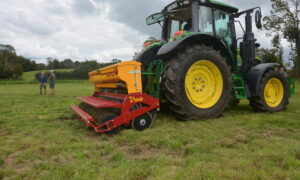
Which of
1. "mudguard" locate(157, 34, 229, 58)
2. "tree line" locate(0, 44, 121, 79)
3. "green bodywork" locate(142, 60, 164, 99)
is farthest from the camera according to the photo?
"tree line" locate(0, 44, 121, 79)

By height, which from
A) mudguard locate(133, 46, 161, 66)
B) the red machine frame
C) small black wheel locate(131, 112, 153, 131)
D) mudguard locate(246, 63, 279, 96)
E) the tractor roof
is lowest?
small black wheel locate(131, 112, 153, 131)

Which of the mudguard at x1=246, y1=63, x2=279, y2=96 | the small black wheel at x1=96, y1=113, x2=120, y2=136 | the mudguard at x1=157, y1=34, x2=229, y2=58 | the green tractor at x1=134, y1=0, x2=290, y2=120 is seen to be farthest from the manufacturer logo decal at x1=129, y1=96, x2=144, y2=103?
the mudguard at x1=246, y1=63, x2=279, y2=96

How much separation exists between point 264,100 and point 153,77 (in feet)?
9.20

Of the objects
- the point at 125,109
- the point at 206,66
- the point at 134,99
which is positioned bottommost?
the point at 125,109

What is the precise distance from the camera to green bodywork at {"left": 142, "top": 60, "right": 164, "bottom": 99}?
4.23m

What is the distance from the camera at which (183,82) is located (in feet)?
13.0

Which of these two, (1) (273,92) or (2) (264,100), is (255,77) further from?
(1) (273,92)

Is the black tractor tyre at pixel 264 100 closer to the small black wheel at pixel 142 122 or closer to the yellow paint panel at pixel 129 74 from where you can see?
the small black wheel at pixel 142 122

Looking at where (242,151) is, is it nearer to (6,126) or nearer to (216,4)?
(216,4)

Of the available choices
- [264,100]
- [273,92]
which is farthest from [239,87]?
[273,92]

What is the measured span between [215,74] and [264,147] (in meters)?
2.18

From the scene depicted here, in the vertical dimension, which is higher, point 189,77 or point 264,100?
point 189,77

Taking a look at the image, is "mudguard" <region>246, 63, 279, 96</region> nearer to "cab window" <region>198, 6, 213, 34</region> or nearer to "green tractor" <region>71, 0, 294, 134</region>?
"green tractor" <region>71, 0, 294, 134</region>

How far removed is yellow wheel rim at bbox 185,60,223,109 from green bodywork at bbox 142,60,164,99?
554 mm
